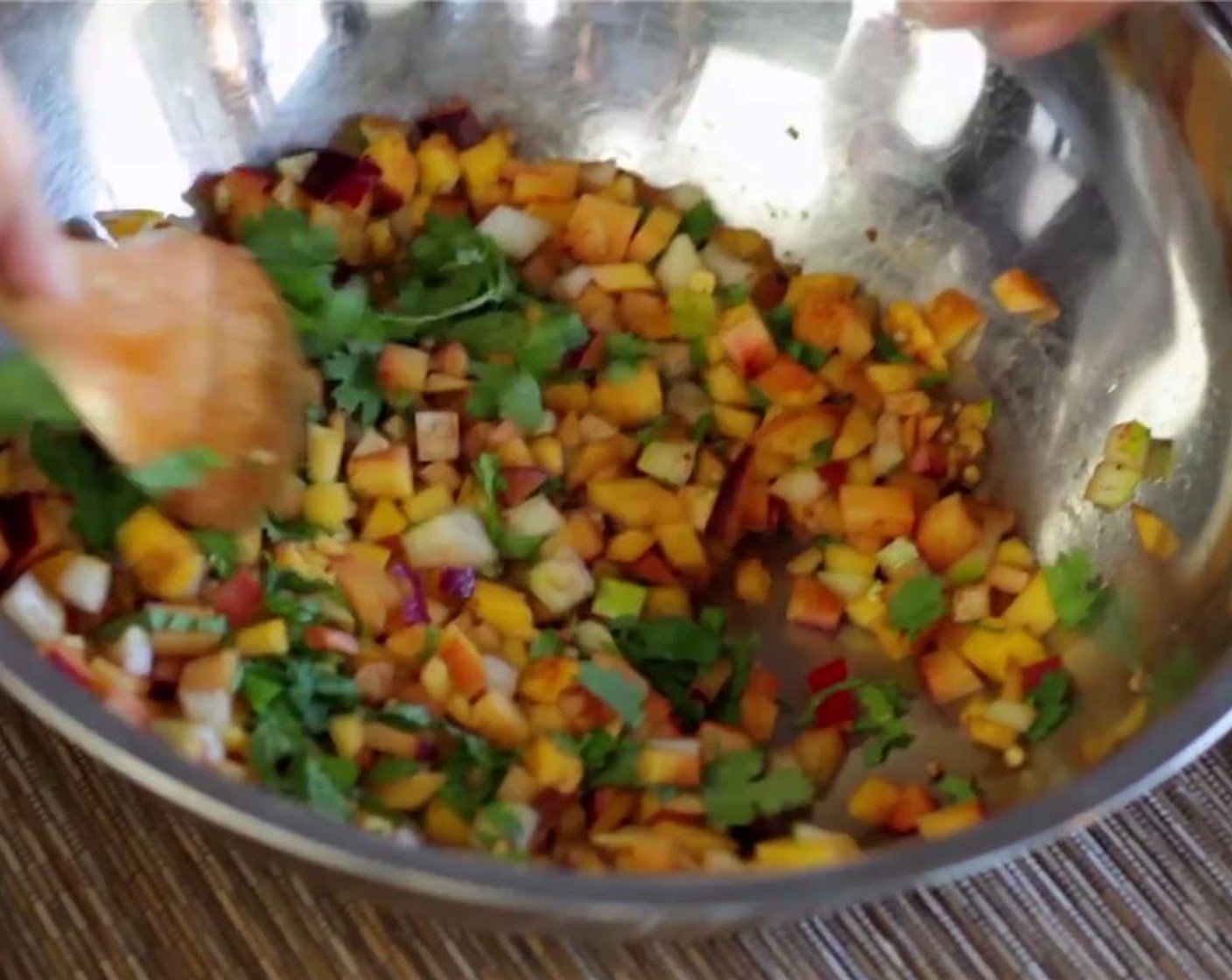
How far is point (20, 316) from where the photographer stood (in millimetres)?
864

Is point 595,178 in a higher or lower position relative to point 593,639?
higher

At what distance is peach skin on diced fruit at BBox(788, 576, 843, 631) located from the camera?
116 centimetres

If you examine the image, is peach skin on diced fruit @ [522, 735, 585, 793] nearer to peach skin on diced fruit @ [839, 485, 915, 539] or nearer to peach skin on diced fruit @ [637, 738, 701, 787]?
peach skin on diced fruit @ [637, 738, 701, 787]

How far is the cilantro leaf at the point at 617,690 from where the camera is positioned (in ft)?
3.41

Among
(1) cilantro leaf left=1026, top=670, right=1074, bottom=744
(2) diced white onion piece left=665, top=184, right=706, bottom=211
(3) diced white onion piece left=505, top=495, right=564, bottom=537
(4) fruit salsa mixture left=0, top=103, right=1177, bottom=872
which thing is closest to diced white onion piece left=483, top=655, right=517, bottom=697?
(4) fruit salsa mixture left=0, top=103, right=1177, bottom=872

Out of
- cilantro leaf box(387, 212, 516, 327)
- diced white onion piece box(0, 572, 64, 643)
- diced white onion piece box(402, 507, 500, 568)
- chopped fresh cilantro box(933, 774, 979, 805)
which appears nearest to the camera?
diced white onion piece box(0, 572, 64, 643)

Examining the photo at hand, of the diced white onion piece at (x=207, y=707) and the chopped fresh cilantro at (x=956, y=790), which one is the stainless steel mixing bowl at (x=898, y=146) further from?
the diced white onion piece at (x=207, y=707)

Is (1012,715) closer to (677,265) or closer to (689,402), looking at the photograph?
(689,402)

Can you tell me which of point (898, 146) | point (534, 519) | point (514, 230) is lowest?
point (534, 519)

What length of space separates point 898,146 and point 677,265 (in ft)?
0.63

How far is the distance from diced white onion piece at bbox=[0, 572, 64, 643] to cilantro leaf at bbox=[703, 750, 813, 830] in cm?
40

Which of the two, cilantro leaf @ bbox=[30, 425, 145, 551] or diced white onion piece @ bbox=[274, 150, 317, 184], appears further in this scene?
diced white onion piece @ bbox=[274, 150, 317, 184]

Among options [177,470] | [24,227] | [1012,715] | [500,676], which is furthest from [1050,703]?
[24,227]

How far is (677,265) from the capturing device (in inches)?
50.8
